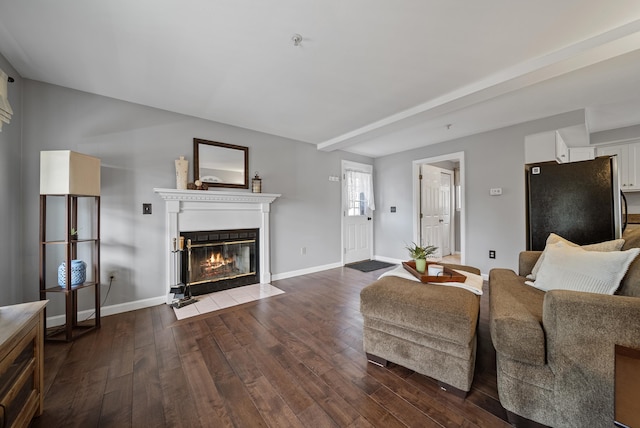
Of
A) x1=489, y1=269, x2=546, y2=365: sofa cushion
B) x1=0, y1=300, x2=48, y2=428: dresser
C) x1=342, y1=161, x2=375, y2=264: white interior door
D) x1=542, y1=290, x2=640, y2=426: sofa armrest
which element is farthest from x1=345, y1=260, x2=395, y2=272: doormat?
x1=0, y1=300, x2=48, y2=428: dresser

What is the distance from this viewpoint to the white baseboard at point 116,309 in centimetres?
234

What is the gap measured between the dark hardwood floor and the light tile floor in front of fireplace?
0.22 m

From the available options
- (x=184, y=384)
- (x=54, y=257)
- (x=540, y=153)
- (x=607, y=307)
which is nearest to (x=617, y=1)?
Result: (x=607, y=307)

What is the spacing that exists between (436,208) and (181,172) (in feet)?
15.6

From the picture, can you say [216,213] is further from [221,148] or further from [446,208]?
[446,208]

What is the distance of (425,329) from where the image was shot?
4.76ft

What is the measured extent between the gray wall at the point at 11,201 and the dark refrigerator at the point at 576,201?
15.8 feet

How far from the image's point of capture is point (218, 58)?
196cm

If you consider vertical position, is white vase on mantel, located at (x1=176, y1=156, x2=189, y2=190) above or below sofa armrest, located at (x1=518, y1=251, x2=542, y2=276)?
above

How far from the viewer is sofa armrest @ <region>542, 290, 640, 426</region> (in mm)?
983

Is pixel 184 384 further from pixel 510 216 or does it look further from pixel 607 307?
pixel 510 216

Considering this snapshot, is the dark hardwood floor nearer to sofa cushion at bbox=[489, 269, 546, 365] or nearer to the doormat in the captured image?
sofa cushion at bbox=[489, 269, 546, 365]

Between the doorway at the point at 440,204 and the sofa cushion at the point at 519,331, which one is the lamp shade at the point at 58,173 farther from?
the doorway at the point at 440,204

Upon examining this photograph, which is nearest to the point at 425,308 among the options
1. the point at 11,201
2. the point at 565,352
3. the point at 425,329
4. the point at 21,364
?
the point at 425,329
